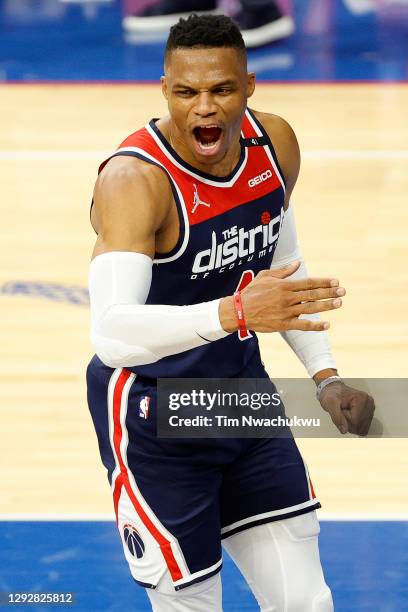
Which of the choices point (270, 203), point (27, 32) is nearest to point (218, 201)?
point (270, 203)

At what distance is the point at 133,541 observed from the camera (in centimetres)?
329

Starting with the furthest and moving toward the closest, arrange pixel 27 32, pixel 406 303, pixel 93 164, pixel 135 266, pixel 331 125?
1. pixel 27 32
2. pixel 331 125
3. pixel 93 164
4. pixel 406 303
5. pixel 135 266

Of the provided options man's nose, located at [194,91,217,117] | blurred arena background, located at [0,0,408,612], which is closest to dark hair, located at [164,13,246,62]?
man's nose, located at [194,91,217,117]

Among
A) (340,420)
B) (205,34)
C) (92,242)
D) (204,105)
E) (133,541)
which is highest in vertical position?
(205,34)

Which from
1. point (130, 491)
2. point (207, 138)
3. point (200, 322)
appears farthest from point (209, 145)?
point (130, 491)

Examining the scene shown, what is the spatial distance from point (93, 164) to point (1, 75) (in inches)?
111

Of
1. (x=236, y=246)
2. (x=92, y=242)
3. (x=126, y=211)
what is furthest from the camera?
(x=92, y=242)

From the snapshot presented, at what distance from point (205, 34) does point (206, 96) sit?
157mm

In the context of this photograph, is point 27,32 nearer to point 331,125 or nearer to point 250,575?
point 331,125

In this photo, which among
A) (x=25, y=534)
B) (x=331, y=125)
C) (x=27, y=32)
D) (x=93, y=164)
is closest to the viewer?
(x=25, y=534)

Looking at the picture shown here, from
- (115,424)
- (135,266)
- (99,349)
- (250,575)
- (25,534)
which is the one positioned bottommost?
(25,534)

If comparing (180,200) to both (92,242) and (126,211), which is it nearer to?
(126,211)

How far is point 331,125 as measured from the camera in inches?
383

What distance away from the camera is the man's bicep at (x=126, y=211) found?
116 inches
